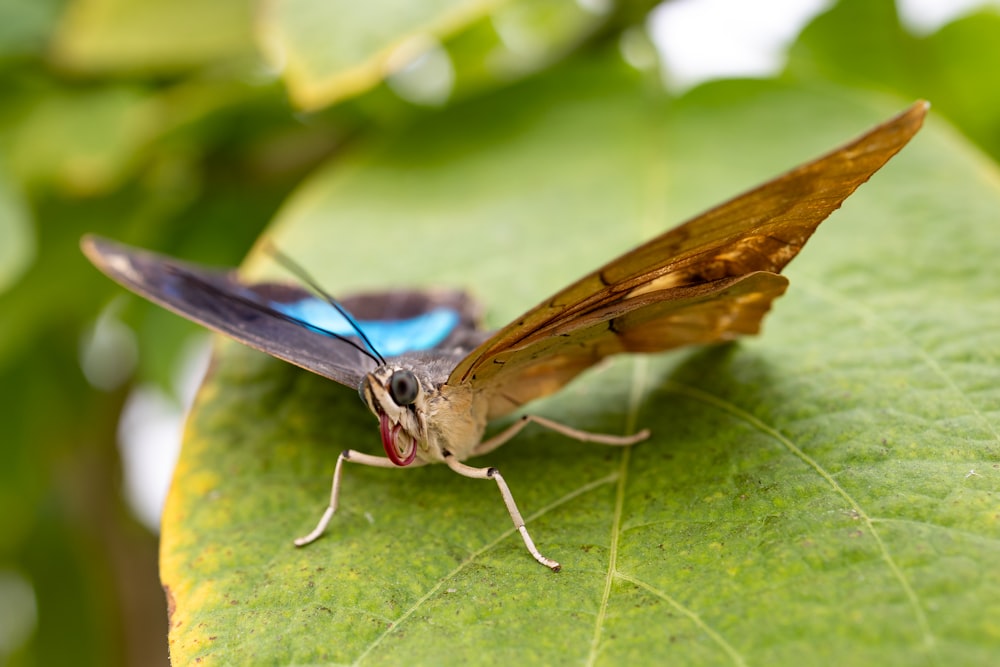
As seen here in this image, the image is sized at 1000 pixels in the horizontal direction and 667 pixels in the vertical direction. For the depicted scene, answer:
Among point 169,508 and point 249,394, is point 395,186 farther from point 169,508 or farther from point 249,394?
point 169,508

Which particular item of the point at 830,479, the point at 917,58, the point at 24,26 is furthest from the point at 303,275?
the point at 917,58

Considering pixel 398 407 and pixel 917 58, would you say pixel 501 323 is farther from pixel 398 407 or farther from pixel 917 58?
pixel 917 58

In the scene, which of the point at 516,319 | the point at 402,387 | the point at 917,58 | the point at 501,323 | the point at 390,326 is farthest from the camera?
the point at 917,58

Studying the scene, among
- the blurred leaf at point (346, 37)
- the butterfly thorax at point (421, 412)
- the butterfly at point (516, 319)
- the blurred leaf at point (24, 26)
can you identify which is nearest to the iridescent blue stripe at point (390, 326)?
the butterfly at point (516, 319)

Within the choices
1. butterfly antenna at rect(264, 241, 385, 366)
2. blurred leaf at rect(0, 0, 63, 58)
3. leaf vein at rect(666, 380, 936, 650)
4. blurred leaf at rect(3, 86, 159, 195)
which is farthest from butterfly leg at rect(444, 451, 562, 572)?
blurred leaf at rect(0, 0, 63, 58)

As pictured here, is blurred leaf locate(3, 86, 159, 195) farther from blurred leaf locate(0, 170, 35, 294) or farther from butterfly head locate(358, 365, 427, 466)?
butterfly head locate(358, 365, 427, 466)

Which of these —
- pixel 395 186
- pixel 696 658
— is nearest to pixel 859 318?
pixel 696 658
